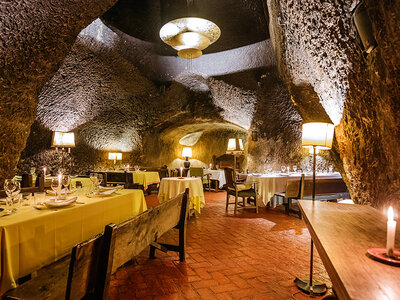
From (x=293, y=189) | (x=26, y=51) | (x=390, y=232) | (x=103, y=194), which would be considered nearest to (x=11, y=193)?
(x=103, y=194)

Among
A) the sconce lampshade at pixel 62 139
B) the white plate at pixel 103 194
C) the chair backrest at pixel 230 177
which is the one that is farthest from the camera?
the sconce lampshade at pixel 62 139

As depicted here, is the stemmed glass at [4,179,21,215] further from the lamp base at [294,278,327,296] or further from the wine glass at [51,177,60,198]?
the lamp base at [294,278,327,296]

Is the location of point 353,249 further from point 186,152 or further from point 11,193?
point 186,152

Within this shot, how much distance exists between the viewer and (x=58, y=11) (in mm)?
3439

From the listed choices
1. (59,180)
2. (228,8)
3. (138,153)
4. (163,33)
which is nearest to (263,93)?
(228,8)

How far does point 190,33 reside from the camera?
4441mm

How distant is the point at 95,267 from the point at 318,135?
244 centimetres

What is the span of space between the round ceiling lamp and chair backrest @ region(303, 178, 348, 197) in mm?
3434

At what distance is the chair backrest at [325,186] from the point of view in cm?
468

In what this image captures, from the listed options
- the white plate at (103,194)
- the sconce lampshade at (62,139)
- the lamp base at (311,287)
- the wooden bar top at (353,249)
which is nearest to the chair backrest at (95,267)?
the wooden bar top at (353,249)

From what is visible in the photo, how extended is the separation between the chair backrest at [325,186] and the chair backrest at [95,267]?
429 centimetres

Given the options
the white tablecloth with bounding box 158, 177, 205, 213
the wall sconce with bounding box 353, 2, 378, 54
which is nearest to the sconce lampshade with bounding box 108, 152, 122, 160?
the white tablecloth with bounding box 158, 177, 205, 213

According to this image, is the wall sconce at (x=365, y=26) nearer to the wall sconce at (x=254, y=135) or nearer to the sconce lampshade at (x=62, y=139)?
the sconce lampshade at (x=62, y=139)

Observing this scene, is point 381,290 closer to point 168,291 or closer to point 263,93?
point 168,291
